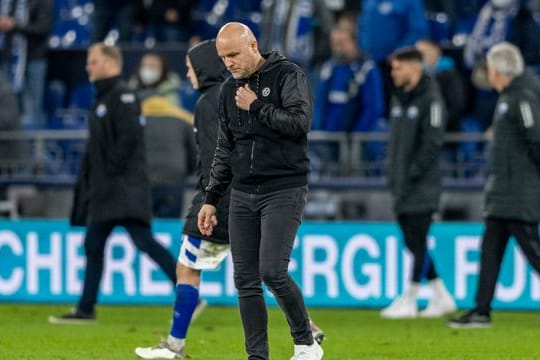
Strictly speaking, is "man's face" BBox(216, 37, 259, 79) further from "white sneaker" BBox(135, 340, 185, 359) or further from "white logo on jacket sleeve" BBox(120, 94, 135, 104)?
"white logo on jacket sleeve" BBox(120, 94, 135, 104)

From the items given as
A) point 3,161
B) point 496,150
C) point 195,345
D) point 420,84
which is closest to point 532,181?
point 496,150

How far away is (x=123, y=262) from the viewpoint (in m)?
15.0

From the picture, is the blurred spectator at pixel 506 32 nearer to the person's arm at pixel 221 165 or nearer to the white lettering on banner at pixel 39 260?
the white lettering on banner at pixel 39 260

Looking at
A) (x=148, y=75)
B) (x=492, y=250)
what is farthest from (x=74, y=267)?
(x=492, y=250)

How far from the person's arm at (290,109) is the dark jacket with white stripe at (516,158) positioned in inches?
159

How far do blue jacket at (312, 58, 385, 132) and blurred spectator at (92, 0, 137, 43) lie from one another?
12.7 feet

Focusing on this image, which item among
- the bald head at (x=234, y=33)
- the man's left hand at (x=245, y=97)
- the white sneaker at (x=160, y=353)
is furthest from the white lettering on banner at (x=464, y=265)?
the bald head at (x=234, y=33)

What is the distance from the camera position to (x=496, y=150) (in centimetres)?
1264

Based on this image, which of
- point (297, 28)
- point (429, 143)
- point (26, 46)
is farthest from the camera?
point (26, 46)

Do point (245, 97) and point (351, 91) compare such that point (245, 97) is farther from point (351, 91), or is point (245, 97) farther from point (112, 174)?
point (351, 91)

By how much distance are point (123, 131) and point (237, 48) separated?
4082 millimetres

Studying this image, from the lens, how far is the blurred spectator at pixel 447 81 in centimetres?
1723

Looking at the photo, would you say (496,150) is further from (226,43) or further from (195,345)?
(226,43)

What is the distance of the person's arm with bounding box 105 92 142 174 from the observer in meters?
12.7
